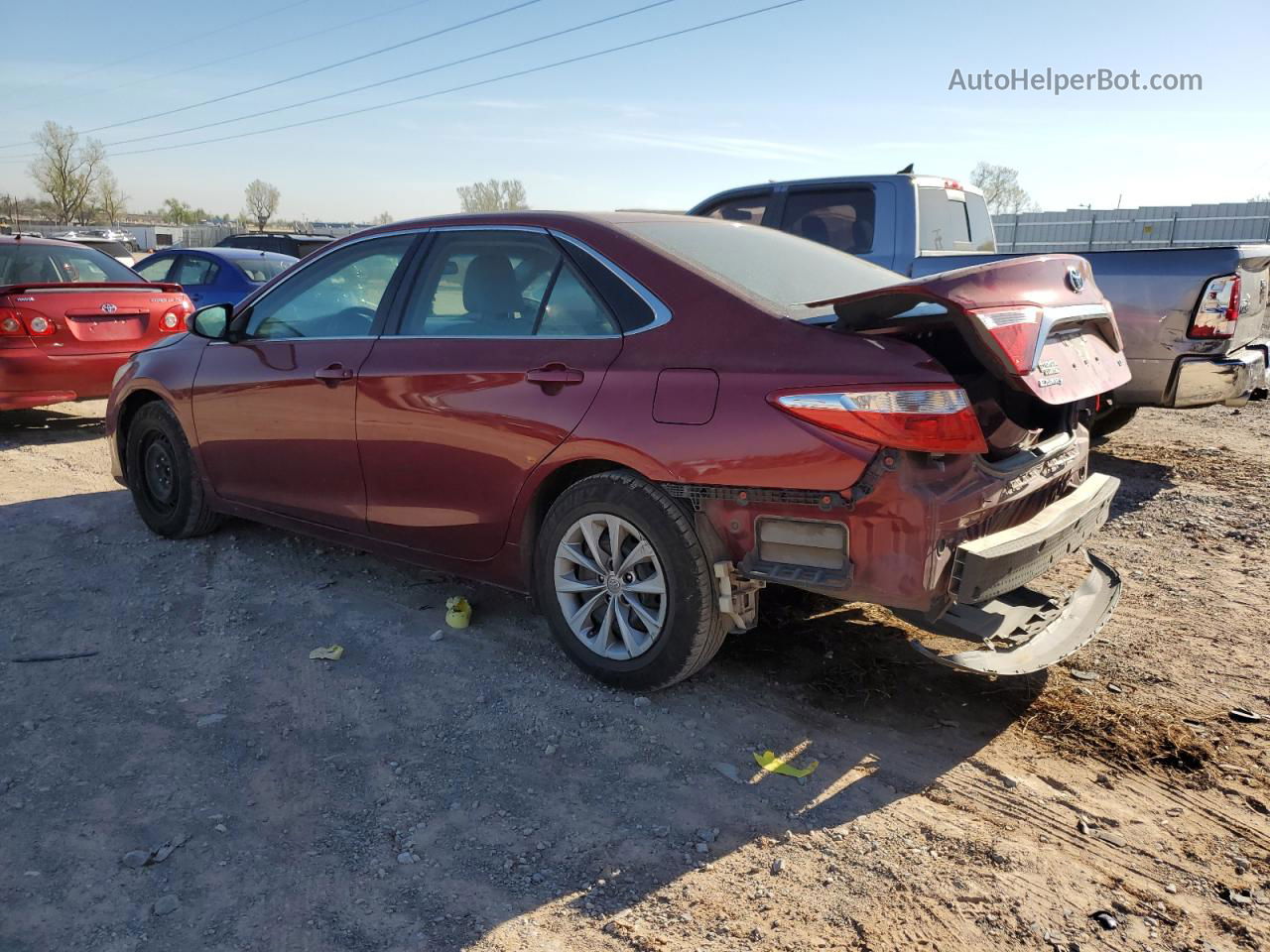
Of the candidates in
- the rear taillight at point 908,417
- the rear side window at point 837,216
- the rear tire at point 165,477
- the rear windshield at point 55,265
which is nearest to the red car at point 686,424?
the rear taillight at point 908,417

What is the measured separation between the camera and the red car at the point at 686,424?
3.00m

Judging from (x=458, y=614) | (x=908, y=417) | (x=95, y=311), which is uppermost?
(x=95, y=311)

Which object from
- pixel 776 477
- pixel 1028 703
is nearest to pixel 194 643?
pixel 776 477

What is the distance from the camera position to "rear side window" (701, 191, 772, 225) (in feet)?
26.7

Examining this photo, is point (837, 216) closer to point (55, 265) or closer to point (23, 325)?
point (23, 325)

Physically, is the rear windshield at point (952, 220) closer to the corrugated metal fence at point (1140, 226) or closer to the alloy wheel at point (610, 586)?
the alloy wheel at point (610, 586)

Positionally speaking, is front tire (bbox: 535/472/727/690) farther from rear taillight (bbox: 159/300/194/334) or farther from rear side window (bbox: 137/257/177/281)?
rear side window (bbox: 137/257/177/281)

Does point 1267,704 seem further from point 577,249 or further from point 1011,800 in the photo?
point 577,249

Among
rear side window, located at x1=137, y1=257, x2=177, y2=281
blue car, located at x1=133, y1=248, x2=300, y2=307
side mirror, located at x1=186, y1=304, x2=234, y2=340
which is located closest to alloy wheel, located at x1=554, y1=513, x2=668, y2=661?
side mirror, located at x1=186, y1=304, x2=234, y2=340

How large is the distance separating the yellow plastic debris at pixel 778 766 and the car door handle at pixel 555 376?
1.44 m

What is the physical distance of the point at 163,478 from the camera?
5.54 m

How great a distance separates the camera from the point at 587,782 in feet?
10.3

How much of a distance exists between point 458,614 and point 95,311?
5.51 metres

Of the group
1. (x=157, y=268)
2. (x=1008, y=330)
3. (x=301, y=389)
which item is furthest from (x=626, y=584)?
(x=157, y=268)
